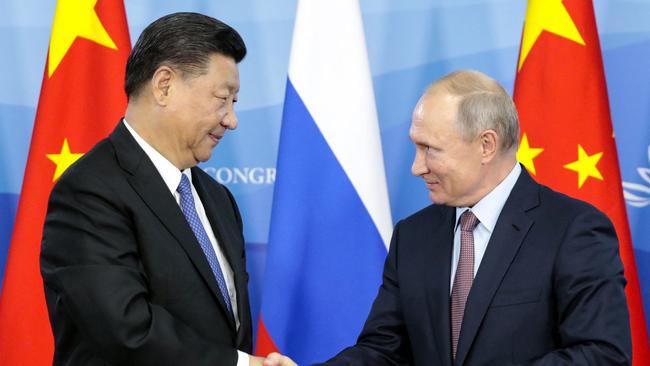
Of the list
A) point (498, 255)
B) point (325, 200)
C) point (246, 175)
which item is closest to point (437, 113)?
point (498, 255)

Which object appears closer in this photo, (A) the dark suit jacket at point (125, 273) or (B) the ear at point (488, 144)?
(A) the dark suit jacket at point (125, 273)

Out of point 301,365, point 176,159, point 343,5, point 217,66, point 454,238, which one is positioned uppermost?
point 343,5

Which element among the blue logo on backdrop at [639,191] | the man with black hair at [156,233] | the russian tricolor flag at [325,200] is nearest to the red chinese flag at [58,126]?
the russian tricolor flag at [325,200]

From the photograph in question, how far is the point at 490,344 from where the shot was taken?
216cm

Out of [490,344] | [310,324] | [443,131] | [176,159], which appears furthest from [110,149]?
[310,324]

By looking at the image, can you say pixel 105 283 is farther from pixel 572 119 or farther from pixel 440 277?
pixel 572 119

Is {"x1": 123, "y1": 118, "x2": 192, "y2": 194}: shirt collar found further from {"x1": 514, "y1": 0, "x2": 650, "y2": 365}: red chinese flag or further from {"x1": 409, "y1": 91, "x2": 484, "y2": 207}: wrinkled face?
{"x1": 514, "y1": 0, "x2": 650, "y2": 365}: red chinese flag

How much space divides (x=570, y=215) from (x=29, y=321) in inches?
83.6

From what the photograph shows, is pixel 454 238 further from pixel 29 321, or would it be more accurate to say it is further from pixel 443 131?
pixel 29 321

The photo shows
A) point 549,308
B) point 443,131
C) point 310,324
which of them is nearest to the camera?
point 549,308

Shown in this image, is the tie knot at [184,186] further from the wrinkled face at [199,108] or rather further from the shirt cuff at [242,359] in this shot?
the shirt cuff at [242,359]

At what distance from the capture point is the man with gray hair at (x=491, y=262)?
210cm

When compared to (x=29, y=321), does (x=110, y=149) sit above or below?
above

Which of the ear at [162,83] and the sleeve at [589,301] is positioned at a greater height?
the ear at [162,83]
